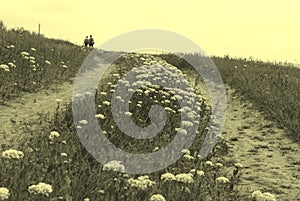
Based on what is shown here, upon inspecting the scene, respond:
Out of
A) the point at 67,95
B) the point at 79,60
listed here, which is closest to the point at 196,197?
the point at 67,95

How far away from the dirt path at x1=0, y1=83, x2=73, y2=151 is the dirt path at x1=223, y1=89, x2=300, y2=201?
4.39m

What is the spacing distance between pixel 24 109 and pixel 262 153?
19.9 ft

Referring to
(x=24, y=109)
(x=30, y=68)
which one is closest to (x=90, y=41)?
(x=30, y=68)

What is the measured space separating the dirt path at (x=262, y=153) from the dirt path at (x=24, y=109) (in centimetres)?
439

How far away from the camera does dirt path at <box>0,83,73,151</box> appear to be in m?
8.41

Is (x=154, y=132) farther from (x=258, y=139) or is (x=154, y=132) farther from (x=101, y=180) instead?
(x=101, y=180)

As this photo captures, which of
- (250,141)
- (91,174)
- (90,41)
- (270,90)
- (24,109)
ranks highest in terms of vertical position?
(90,41)

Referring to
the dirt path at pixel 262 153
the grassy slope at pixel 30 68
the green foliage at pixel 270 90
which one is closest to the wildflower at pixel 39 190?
the dirt path at pixel 262 153

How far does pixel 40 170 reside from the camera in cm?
591

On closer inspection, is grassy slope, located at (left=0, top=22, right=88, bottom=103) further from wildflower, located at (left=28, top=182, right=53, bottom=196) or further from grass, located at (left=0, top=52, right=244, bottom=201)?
wildflower, located at (left=28, top=182, right=53, bottom=196)

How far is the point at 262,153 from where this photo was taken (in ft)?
31.9

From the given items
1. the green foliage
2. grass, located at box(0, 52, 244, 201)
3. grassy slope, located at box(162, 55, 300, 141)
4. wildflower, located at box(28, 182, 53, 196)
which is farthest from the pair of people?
wildflower, located at box(28, 182, 53, 196)

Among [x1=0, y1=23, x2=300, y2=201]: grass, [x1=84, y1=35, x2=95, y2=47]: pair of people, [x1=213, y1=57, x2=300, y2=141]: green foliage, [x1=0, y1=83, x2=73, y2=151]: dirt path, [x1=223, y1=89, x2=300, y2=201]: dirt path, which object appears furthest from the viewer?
[x1=84, y1=35, x2=95, y2=47]: pair of people

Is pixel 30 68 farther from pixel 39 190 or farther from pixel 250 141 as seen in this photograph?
pixel 39 190
